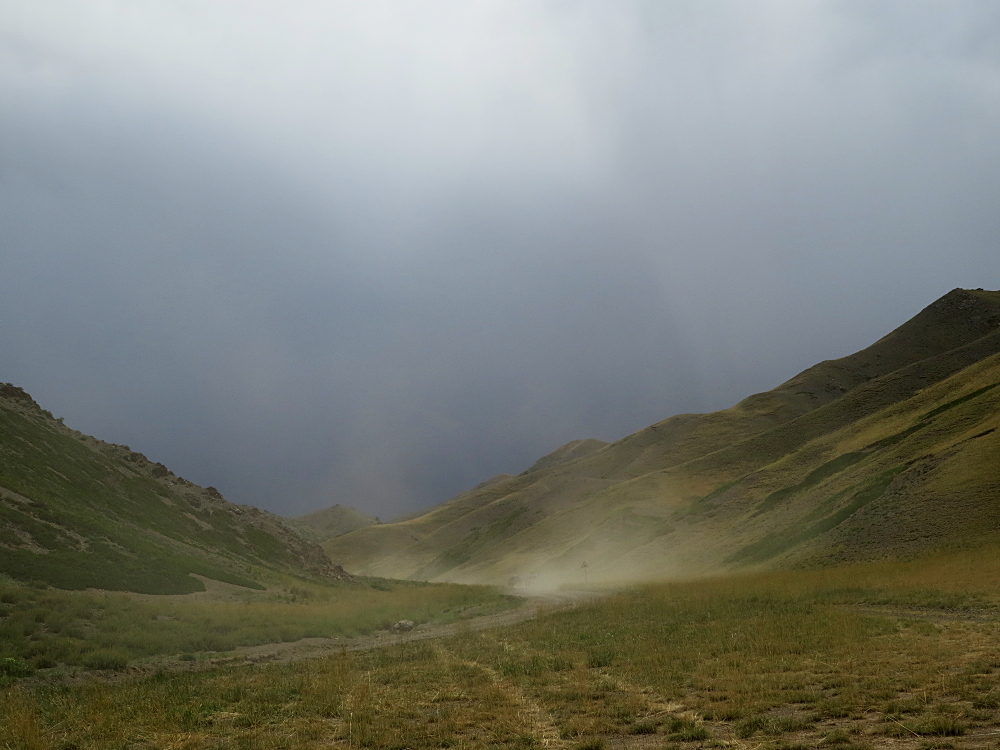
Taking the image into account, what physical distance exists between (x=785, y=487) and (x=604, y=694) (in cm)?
7131

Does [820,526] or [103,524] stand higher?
[103,524]

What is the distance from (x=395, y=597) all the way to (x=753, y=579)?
28290mm

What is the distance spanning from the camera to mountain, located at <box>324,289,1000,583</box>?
147 ft

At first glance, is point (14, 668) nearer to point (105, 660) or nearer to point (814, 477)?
point (105, 660)

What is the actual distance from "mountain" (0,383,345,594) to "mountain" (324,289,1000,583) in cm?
4244

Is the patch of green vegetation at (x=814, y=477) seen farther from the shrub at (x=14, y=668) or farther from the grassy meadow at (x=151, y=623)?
the shrub at (x=14, y=668)

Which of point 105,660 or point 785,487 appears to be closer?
point 105,660

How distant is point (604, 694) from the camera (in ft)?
44.6

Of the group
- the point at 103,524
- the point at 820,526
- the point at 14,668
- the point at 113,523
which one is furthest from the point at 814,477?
the point at 14,668

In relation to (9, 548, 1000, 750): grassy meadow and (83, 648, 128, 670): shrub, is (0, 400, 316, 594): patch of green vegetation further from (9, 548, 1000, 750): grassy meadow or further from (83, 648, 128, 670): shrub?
(9, 548, 1000, 750): grassy meadow

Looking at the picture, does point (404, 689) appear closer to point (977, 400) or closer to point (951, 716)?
point (951, 716)

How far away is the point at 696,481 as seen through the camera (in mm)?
108812

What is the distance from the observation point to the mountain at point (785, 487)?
4481 cm

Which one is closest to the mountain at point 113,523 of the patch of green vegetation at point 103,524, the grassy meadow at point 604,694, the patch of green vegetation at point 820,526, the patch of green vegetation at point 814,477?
the patch of green vegetation at point 103,524
